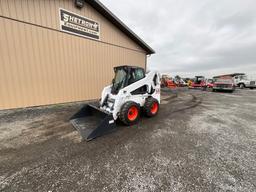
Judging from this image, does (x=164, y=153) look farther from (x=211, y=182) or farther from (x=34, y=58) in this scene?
(x=34, y=58)

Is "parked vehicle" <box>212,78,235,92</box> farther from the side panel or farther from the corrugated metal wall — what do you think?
the corrugated metal wall

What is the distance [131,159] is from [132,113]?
179 centimetres

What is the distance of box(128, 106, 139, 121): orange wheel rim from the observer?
150 inches

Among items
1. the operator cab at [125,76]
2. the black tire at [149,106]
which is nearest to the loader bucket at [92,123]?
the operator cab at [125,76]

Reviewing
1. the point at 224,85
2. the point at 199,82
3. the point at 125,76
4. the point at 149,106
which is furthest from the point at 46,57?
the point at 199,82

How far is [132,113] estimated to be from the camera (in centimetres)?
391

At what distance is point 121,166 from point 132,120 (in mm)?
1878

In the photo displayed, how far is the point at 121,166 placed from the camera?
2.06 metres

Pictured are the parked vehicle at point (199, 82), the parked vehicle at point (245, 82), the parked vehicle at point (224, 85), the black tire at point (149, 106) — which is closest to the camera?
the black tire at point (149, 106)

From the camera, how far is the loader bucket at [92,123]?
304 cm

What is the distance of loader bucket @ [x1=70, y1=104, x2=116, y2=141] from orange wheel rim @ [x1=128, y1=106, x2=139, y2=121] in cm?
66

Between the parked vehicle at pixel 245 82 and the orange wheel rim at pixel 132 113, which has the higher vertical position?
the parked vehicle at pixel 245 82

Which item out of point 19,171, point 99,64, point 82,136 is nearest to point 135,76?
point 82,136

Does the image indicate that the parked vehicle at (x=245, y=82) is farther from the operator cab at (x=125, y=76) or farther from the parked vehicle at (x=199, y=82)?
the operator cab at (x=125, y=76)
